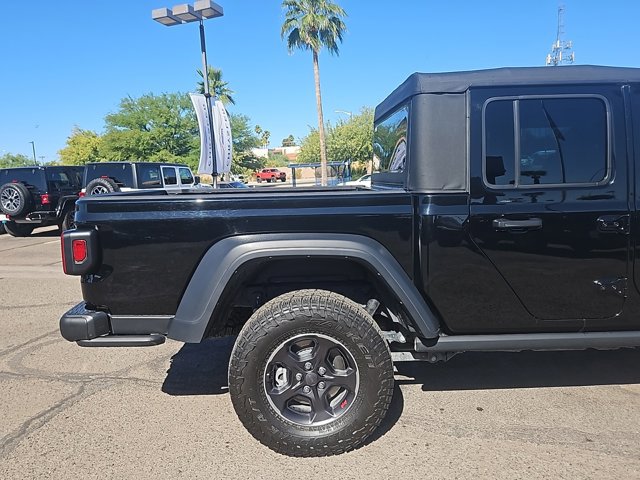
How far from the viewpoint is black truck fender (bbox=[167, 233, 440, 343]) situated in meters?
2.58

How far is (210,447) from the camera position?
107 inches

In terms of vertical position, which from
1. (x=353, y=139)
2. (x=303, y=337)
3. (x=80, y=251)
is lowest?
(x=303, y=337)

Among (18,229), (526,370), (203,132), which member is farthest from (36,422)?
(18,229)

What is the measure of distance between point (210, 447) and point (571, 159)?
8.89 feet

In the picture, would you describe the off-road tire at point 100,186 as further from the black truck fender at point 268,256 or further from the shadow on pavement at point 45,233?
the black truck fender at point 268,256

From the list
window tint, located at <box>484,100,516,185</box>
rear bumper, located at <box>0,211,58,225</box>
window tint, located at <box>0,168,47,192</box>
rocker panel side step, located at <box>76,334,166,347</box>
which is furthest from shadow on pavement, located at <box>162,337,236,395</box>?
window tint, located at <box>0,168,47,192</box>

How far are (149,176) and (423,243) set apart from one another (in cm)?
1170

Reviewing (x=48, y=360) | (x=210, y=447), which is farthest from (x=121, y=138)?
(x=210, y=447)

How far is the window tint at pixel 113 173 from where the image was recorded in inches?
476

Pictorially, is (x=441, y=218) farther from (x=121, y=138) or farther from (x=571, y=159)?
(x=121, y=138)

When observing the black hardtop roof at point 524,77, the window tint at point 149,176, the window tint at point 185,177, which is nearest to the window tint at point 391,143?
the black hardtop roof at point 524,77

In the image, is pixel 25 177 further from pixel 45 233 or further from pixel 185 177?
pixel 185 177

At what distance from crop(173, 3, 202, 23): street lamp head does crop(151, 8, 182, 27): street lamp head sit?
0.12 m

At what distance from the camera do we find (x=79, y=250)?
8.52ft
